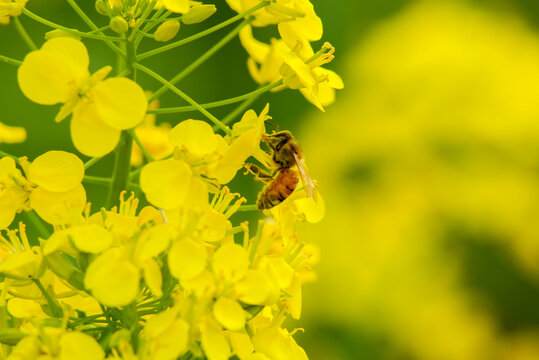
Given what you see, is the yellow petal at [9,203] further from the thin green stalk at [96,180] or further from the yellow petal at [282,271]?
the yellow petal at [282,271]

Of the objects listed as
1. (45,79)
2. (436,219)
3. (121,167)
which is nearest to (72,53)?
(45,79)

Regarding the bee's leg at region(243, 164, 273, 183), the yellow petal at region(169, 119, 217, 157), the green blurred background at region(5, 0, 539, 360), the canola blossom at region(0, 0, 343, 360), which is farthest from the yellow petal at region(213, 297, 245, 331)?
the green blurred background at region(5, 0, 539, 360)

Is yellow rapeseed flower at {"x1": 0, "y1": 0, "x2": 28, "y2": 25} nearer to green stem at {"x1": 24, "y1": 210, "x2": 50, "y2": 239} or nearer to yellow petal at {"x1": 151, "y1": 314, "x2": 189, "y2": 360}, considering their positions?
green stem at {"x1": 24, "y1": 210, "x2": 50, "y2": 239}

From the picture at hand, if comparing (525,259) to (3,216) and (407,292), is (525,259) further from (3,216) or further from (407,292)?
(3,216)

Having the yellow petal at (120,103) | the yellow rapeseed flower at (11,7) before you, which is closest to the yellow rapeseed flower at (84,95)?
the yellow petal at (120,103)

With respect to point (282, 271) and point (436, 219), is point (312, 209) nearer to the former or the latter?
point (282, 271)
